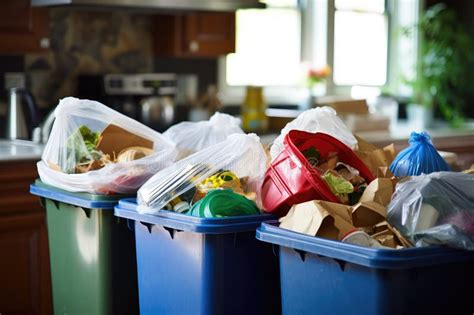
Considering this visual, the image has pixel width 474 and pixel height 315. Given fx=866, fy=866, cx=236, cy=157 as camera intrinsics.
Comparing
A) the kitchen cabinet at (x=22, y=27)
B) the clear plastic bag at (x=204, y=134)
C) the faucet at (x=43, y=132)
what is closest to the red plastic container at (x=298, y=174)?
the clear plastic bag at (x=204, y=134)

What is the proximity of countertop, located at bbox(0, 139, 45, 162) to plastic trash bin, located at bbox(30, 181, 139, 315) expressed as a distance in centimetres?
102

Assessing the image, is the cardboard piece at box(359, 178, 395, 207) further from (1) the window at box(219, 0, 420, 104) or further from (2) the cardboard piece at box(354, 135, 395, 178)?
(1) the window at box(219, 0, 420, 104)

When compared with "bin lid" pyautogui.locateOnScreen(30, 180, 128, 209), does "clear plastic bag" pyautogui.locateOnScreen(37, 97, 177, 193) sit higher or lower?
higher

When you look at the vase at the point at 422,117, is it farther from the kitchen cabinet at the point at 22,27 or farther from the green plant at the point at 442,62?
the kitchen cabinet at the point at 22,27

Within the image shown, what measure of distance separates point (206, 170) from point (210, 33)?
273 centimetres

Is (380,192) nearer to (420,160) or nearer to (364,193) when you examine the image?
(364,193)

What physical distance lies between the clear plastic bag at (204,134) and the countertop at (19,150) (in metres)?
1.06

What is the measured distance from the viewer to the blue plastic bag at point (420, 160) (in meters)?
2.34

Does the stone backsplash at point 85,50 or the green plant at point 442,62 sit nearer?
the stone backsplash at point 85,50

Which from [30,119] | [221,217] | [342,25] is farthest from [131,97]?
[221,217]

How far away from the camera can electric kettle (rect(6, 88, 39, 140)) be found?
13.6 feet

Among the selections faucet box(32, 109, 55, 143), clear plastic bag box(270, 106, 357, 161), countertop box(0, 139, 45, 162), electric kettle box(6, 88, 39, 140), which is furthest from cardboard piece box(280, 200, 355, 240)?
electric kettle box(6, 88, 39, 140)

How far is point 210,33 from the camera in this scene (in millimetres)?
4875

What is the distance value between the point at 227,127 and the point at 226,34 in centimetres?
224
